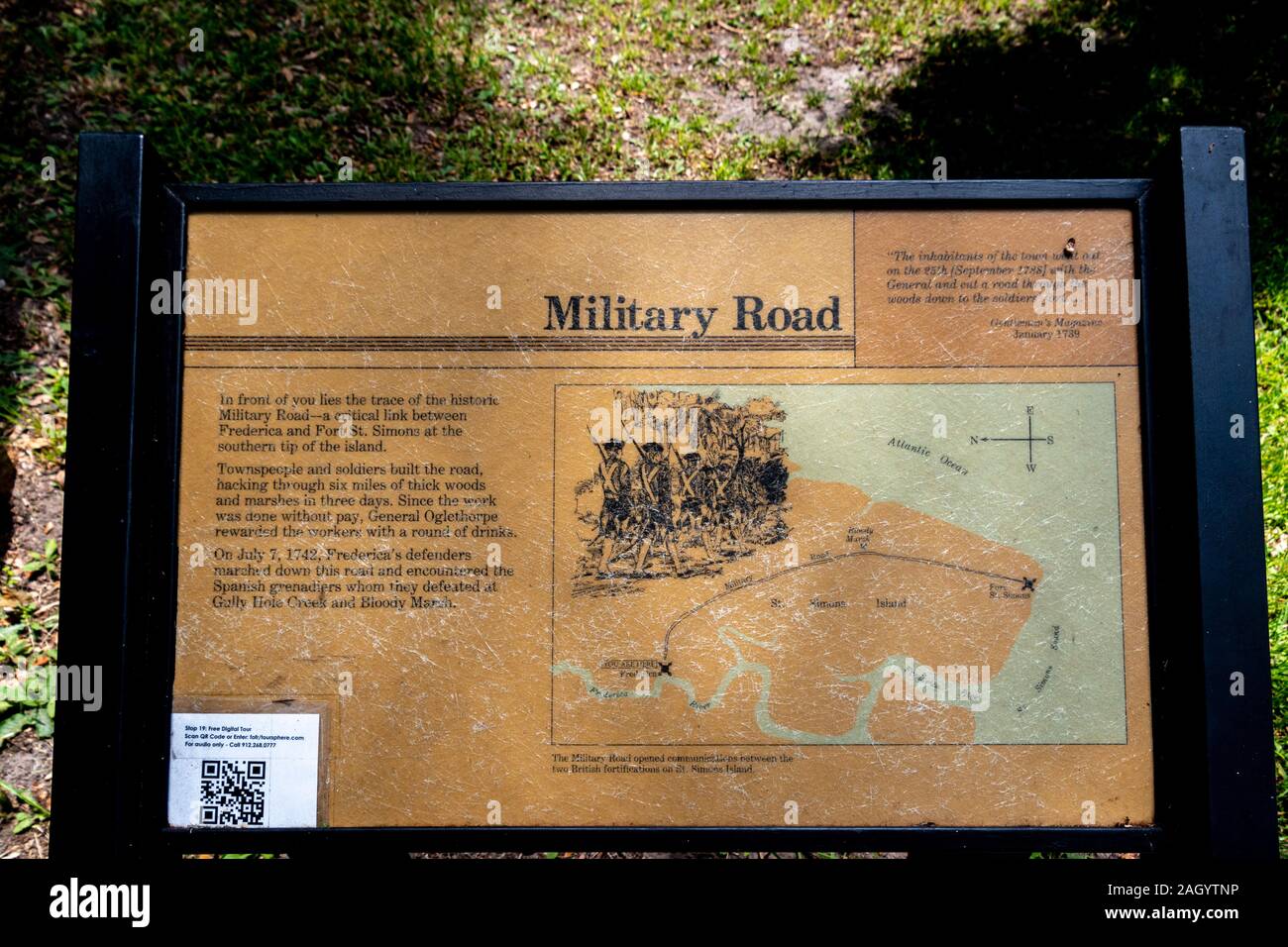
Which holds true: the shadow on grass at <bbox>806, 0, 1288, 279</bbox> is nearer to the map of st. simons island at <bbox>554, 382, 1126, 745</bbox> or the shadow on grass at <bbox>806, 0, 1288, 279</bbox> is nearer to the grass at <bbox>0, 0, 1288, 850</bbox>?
the grass at <bbox>0, 0, 1288, 850</bbox>

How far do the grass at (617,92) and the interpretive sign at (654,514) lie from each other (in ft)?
4.29

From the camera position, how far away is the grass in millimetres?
2797

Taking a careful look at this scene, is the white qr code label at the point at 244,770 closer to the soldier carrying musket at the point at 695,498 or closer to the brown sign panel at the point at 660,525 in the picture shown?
the brown sign panel at the point at 660,525

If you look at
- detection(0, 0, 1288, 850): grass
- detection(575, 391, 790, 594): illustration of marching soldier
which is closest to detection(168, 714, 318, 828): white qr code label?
detection(575, 391, 790, 594): illustration of marching soldier

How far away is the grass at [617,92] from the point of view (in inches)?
110

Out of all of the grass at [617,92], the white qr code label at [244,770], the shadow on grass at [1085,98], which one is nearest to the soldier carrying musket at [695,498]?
the white qr code label at [244,770]

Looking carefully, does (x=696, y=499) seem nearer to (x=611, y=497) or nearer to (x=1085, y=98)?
(x=611, y=497)

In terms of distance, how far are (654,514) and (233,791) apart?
3.36 ft

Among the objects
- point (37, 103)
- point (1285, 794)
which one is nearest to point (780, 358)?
point (1285, 794)

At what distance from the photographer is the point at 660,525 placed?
5.36 ft

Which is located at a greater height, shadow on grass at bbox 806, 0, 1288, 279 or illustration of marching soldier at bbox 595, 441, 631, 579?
shadow on grass at bbox 806, 0, 1288, 279

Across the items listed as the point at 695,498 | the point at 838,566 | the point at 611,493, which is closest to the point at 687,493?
the point at 695,498

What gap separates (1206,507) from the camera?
1.55 metres

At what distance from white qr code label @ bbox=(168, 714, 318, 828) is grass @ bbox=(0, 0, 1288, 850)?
182 centimetres
